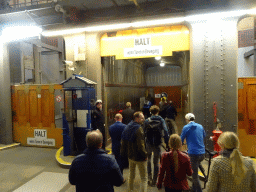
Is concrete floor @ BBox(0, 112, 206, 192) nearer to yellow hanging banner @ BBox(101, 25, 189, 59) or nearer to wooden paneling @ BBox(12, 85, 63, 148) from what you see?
wooden paneling @ BBox(12, 85, 63, 148)

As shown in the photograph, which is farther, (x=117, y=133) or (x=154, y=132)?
(x=117, y=133)

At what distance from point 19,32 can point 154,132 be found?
6.50m

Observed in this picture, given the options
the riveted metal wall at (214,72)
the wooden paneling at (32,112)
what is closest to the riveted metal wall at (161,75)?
the wooden paneling at (32,112)

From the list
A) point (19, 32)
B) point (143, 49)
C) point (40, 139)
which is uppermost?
point (19, 32)

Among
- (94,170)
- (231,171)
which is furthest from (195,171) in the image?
(94,170)

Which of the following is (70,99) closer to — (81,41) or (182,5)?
(81,41)

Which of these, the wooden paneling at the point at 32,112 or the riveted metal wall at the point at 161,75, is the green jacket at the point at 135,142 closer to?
the wooden paneling at the point at 32,112

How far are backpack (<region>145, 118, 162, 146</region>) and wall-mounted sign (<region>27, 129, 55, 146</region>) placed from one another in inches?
193

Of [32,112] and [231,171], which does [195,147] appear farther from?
[32,112]

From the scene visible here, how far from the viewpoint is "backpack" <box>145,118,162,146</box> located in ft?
13.9

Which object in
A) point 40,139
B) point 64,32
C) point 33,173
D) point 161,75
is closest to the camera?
point 33,173

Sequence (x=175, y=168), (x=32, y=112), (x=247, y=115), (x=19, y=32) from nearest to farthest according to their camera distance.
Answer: (x=175, y=168) < (x=247, y=115) < (x=19, y=32) < (x=32, y=112)

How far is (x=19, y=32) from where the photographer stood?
748 centimetres

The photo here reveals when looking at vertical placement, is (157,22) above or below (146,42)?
above
